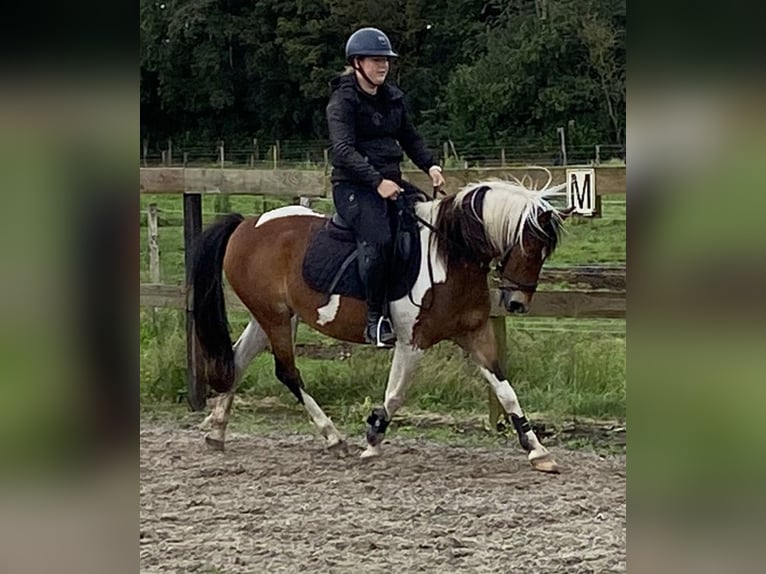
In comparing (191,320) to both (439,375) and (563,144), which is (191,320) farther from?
(563,144)

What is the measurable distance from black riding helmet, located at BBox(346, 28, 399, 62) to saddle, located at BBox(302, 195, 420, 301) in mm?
395

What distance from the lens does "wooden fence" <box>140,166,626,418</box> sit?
9.02 feet

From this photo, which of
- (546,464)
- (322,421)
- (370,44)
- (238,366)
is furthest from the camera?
(238,366)

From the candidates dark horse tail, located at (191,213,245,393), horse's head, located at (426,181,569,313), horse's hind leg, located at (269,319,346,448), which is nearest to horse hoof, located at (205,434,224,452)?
dark horse tail, located at (191,213,245,393)

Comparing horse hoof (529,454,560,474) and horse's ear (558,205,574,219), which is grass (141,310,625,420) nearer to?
horse hoof (529,454,560,474)

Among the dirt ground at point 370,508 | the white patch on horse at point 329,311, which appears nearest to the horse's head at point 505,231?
the white patch on horse at point 329,311

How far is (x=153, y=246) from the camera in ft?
9.46

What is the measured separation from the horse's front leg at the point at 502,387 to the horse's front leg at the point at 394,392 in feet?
0.49

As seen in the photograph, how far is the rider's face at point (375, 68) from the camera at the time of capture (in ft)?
8.58

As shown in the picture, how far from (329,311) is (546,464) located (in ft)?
2.47

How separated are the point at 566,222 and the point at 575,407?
0.51m

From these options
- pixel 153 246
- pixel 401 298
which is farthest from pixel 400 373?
pixel 153 246
